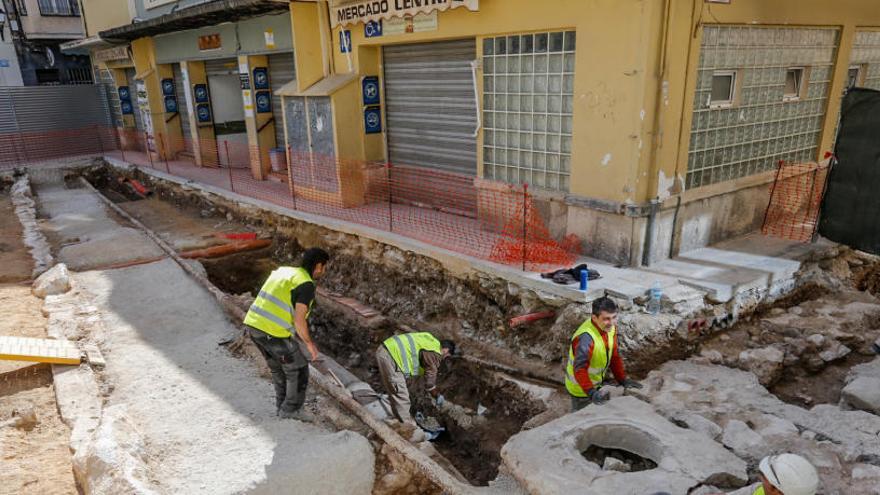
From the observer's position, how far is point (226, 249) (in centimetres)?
1123

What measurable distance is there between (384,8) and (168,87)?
1182 centimetres

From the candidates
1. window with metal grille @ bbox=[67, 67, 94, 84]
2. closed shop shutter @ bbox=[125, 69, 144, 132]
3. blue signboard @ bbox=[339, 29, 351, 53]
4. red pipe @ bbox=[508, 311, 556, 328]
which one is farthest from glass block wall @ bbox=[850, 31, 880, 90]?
window with metal grille @ bbox=[67, 67, 94, 84]

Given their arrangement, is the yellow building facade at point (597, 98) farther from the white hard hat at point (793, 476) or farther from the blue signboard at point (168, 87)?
the blue signboard at point (168, 87)

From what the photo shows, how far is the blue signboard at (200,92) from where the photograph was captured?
1639 cm

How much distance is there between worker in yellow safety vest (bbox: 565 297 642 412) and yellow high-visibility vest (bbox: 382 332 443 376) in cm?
153

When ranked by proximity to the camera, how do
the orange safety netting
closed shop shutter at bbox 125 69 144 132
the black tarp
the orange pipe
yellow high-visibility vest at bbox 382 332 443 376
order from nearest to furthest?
yellow high-visibility vest at bbox 382 332 443 376
the black tarp
the orange safety netting
the orange pipe
closed shop shutter at bbox 125 69 144 132

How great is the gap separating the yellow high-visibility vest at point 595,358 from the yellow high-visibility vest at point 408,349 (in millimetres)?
1483

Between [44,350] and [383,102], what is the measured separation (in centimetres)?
698

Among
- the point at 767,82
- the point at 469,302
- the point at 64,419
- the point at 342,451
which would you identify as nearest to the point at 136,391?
the point at 64,419

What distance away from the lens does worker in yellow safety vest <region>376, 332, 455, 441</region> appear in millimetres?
5828

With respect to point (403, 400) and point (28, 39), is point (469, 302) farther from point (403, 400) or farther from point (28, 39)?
point (28, 39)

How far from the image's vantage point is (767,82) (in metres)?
8.05

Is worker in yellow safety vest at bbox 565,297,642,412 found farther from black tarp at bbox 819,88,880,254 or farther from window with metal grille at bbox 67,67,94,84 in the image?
window with metal grille at bbox 67,67,94,84

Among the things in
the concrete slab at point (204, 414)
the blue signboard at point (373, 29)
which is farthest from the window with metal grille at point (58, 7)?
the concrete slab at point (204, 414)
